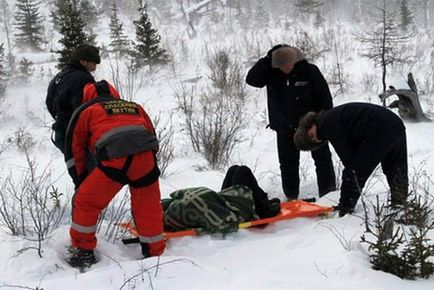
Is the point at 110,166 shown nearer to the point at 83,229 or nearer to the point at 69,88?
the point at 83,229

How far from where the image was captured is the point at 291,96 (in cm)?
477

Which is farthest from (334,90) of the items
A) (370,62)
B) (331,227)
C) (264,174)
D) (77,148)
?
(77,148)

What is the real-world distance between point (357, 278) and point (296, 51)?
2608mm

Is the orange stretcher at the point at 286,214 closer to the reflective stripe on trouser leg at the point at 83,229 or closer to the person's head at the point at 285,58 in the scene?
the reflective stripe on trouser leg at the point at 83,229

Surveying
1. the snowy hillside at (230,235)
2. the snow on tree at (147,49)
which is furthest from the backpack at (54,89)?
the snow on tree at (147,49)

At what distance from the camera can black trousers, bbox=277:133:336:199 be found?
4832mm

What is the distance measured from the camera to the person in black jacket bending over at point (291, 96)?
4684 mm

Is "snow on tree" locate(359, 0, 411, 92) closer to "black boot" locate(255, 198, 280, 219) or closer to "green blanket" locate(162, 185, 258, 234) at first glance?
"black boot" locate(255, 198, 280, 219)

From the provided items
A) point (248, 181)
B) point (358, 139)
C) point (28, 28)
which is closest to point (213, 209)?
point (248, 181)

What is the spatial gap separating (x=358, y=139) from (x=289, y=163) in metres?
1.20

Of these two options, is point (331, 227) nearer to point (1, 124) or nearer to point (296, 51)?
point (296, 51)

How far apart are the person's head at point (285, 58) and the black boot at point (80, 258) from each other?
2484 mm

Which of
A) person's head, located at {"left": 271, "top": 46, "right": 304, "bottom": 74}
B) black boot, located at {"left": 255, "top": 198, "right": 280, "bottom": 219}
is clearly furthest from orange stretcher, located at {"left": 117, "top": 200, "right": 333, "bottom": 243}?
person's head, located at {"left": 271, "top": 46, "right": 304, "bottom": 74}

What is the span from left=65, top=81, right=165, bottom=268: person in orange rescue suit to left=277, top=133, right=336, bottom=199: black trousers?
185cm
